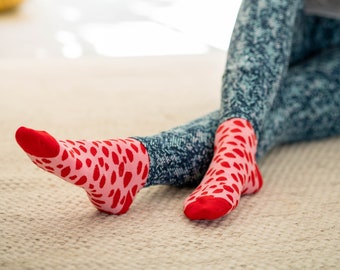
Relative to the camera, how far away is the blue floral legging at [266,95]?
1037 mm

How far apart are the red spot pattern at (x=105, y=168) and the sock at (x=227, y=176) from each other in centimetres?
8

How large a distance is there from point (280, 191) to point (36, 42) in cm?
124

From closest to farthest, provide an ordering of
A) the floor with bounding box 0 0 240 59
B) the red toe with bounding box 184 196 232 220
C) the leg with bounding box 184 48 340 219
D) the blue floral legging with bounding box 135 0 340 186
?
the red toe with bounding box 184 196 232 220
the blue floral legging with bounding box 135 0 340 186
the leg with bounding box 184 48 340 219
the floor with bounding box 0 0 240 59

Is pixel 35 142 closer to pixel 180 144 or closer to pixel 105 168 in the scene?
pixel 105 168

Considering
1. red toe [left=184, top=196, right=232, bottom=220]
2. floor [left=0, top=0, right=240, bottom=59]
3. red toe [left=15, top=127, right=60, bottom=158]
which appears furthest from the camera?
floor [left=0, top=0, right=240, bottom=59]

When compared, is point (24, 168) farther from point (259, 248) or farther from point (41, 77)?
point (41, 77)

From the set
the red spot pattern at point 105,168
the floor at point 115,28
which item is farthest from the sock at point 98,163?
the floor at point 115,28

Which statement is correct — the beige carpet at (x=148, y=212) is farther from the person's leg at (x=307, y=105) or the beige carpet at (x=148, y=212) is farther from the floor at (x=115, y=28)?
the floor at (x=115, y=28)

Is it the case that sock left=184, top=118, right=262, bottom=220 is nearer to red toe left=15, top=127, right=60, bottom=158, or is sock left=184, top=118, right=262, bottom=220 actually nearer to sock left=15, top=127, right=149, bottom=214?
sock left=15, top=127, right=149, bottom=214

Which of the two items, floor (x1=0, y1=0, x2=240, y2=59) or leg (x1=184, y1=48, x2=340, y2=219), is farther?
floor (x1=0, y1=0, x2=240, y2=59)

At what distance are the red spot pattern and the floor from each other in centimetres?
103

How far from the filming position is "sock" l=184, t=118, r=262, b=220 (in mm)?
930

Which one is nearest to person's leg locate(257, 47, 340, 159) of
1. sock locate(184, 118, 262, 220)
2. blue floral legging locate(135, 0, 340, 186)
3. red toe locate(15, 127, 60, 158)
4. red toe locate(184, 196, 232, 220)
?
blue floral legging locate(135, 0, 340, 186)

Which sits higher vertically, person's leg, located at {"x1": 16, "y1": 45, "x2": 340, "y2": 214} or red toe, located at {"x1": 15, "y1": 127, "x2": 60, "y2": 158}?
red toe, located at {"x1": 15, "y1": 127, "x2": 60, "y2": 158}
